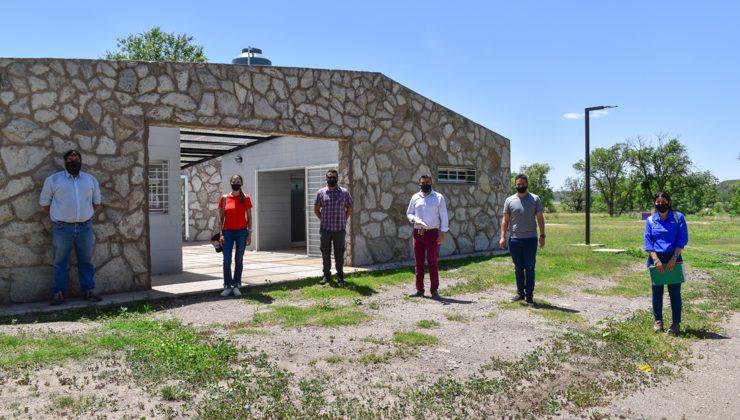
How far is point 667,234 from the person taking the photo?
20.2 ft

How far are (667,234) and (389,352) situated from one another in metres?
3.28

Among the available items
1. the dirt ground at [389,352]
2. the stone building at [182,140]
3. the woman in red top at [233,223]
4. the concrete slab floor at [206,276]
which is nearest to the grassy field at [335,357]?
the dirt ground at [389,352]

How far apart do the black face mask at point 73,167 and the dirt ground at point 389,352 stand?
6.91 ft

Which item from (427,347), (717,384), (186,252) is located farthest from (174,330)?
(186,252)

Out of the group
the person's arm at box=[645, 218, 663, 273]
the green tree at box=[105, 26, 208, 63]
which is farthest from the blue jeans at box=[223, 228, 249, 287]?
the green tree at box=[105, 26, 208, 63]

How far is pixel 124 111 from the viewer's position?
848 centimetres

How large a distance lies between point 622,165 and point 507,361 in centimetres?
7120

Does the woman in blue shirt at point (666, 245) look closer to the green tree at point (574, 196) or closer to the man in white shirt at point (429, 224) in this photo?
the man in white shirt at point (429, 224)

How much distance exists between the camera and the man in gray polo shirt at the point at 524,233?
7938 mm

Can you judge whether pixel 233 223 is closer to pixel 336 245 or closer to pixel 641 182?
pixel 336 245

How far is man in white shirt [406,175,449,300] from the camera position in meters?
8.41

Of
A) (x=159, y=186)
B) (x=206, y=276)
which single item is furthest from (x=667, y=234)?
(x=159, y=186)

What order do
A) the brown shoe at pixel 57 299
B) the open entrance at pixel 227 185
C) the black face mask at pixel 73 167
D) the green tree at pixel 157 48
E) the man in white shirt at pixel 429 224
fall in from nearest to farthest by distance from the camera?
1. the brown shoe at pixel 57 299
2. the black face mask at pixel 73 167
3. the man in white shirt at pixel 429 224
4. the open entrance at pixel 227 185
5. the green tree at pixel 157 48

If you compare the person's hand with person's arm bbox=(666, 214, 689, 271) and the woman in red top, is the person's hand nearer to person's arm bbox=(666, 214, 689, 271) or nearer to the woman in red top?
person's arm bbox=(666, 214, 689, 271)
